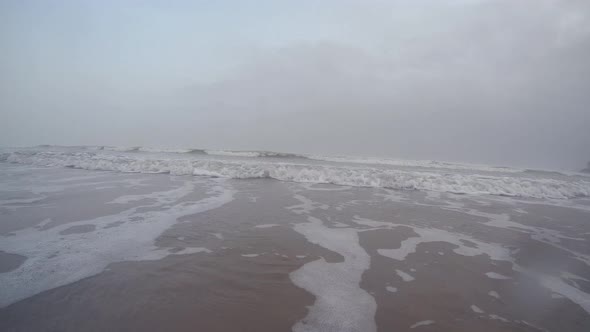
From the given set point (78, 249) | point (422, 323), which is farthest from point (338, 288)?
point (78, 249)

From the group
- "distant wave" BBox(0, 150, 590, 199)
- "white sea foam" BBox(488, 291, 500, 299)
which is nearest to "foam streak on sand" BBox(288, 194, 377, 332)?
"white sea foam" BBox(488, 291, 500, 299)

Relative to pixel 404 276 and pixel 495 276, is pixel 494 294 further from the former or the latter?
pixel 404 276

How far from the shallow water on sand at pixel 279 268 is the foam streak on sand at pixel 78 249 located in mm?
26

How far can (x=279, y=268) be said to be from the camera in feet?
11.4

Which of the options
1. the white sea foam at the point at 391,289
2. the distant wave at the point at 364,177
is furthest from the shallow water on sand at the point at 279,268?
the distant wave at the point at 364,177

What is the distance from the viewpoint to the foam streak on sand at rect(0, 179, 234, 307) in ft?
9.62

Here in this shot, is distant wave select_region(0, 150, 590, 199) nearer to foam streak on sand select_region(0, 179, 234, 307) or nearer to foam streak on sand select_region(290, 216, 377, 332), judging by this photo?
foam streak on sand select_region(0, 179, 234, 307)

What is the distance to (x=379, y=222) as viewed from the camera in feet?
19.5

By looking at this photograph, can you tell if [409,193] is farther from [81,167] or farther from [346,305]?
[81,167]

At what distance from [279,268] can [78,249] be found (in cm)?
308

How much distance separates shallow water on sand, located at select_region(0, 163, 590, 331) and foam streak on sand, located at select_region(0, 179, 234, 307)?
3 centimetres

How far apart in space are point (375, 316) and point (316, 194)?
21.6 feet

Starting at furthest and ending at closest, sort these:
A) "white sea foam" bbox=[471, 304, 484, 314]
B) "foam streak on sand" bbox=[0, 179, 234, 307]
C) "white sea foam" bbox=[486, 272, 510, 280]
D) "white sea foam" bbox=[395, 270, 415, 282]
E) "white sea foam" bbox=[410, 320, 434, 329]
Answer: "white sea foam" bbox=[486, 272, 510, 280], "white sea foam" bbox=[395, 270, 415, 282], "foam streak on sand" bbox=[0, 179, 234, 307], "white sea foam" bbox=[471, 304, 484, 314], "white sea foam" bbox=[410, 320, 434, 329]

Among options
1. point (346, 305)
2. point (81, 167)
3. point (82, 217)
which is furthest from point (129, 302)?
point (81, 167)
